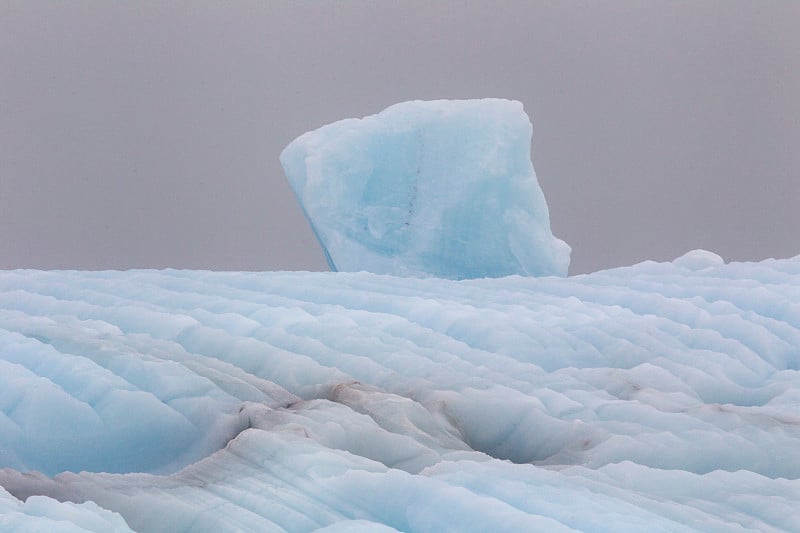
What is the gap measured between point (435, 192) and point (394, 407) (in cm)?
428

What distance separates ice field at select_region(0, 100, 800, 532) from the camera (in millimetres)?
1709

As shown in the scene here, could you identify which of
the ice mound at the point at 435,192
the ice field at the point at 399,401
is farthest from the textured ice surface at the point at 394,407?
the ice mound at the point at 435,192

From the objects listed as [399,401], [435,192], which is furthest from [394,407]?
[435,192]

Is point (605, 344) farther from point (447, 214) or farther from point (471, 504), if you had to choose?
point (447, 214)

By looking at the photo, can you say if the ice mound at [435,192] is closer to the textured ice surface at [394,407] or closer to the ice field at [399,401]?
the ice field at [399,401]

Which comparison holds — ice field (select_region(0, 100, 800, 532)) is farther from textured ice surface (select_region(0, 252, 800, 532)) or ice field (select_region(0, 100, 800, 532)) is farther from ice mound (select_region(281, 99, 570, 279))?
ice mound (select_region(281, 99, 570, 279))

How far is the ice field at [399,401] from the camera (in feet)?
5.61

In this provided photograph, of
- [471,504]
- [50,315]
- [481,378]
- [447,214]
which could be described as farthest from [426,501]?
[447,214]

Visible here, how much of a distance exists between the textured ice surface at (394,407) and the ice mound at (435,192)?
2396mm

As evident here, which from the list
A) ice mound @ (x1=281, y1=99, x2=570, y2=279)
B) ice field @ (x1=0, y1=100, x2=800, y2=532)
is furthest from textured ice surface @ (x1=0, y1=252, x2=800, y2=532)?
ice mound @ (x1=281, y1=99, x2=570, y2=279)

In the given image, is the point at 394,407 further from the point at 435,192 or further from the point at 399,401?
the point at 435,192

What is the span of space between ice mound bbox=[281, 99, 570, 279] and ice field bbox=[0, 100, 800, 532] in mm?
1741

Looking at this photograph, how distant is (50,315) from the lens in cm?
333

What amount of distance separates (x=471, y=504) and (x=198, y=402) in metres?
0.93
